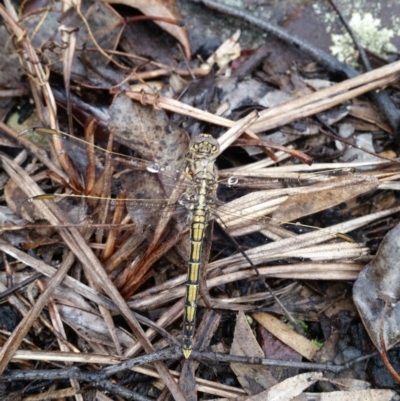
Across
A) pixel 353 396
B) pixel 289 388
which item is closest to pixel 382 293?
pixel 353 396

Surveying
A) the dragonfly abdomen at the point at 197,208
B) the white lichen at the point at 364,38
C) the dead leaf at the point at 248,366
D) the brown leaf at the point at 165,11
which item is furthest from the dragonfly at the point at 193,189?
the white lichen at the point at 364,38

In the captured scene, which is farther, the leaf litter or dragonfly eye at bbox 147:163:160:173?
dragonfly eye at bbox 147:163:160:173

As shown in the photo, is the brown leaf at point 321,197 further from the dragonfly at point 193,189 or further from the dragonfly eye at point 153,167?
the dragonfly eye at point 153,167

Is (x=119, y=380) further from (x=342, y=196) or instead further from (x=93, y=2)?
(x=93, y=2)

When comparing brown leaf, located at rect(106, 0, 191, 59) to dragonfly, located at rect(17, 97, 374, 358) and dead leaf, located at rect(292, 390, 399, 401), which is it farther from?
dead leaf, located at rect(292, 390, 399, 401)

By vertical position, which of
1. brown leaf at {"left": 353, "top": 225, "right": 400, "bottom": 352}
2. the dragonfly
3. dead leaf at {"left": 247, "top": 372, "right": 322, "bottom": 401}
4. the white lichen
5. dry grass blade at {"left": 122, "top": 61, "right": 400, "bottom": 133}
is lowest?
dead leaf at {"left": 247, "top": 372, "right": 322, "bottom": 401}

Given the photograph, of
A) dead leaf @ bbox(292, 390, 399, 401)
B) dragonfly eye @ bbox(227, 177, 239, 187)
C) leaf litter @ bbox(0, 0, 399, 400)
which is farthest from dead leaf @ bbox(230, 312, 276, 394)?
dragonfly eye @ bbox(227, 177, 239, 187)

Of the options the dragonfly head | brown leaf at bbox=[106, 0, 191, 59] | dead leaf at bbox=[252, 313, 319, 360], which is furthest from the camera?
brown leaf at bbox=[106, 0, 191, 59]

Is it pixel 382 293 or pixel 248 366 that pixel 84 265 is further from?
pixel 382 293

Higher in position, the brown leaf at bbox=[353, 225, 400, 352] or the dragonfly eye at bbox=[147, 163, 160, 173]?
the dragonfly eye at bbox=[147, 163, 160, 173]
